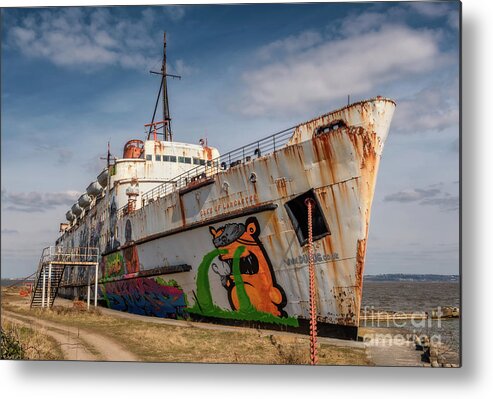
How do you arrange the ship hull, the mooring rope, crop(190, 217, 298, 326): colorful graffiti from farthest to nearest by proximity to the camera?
crop(190, 217, 298, 326): colorful graffiti < the ship hull < the mooring rope

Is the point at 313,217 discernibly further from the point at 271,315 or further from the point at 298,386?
the point at 298,386

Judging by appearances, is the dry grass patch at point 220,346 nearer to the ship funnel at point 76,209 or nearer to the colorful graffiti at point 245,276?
the colorful graffiti at point 245,276

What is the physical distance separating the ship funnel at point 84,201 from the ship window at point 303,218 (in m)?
14.6

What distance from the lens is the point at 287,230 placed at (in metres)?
9.12

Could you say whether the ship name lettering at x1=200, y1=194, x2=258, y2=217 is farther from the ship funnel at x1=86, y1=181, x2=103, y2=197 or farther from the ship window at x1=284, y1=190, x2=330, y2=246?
Result: the ship funnel at x1=86, y1=181, x2=103, y2=197

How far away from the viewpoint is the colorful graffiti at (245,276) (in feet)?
29.9

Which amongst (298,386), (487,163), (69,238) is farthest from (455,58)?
(69,238)

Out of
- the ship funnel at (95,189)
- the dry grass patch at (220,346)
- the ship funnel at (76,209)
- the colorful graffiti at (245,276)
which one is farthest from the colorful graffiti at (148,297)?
the ship funnel at (76,209)

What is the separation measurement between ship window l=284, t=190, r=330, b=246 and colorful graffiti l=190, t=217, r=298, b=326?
2.52ft

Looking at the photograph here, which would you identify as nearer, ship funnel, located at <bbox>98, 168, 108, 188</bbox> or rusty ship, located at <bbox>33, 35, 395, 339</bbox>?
rusty ship, located at <bbox>33, 35, 395, 339</bbox>

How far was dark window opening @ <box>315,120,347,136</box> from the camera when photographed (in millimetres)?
8828

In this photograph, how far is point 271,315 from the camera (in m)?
9.06

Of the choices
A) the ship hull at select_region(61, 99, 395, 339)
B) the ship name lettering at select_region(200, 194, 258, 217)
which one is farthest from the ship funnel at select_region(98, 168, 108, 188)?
the ship name lettering at select_region(200, 194, 258, 217)

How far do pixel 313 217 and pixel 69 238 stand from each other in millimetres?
19916
